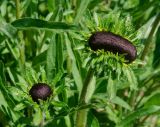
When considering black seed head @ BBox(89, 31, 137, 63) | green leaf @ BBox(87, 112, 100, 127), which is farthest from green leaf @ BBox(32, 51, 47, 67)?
black seed head @ BBox(89, 31, 137, 63)

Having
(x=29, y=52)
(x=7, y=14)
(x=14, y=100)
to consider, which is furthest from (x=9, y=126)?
(x=7, y=14)

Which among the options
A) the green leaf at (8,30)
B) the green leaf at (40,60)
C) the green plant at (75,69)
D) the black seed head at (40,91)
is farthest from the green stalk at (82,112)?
the green leaf at (40,60)

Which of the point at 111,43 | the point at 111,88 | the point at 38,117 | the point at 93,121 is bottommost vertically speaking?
the point at 93,121

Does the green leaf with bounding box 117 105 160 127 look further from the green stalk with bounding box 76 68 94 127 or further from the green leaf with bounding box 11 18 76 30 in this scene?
the green leaf with bounding box 11 18 76 30

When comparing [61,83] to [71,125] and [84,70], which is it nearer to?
[84,70]

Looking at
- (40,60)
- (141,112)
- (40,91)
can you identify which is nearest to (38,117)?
(40,91)

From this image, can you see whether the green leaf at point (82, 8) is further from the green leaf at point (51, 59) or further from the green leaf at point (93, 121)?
the green leaf at point (93, 121)

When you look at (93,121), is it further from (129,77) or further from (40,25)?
(40,25)
